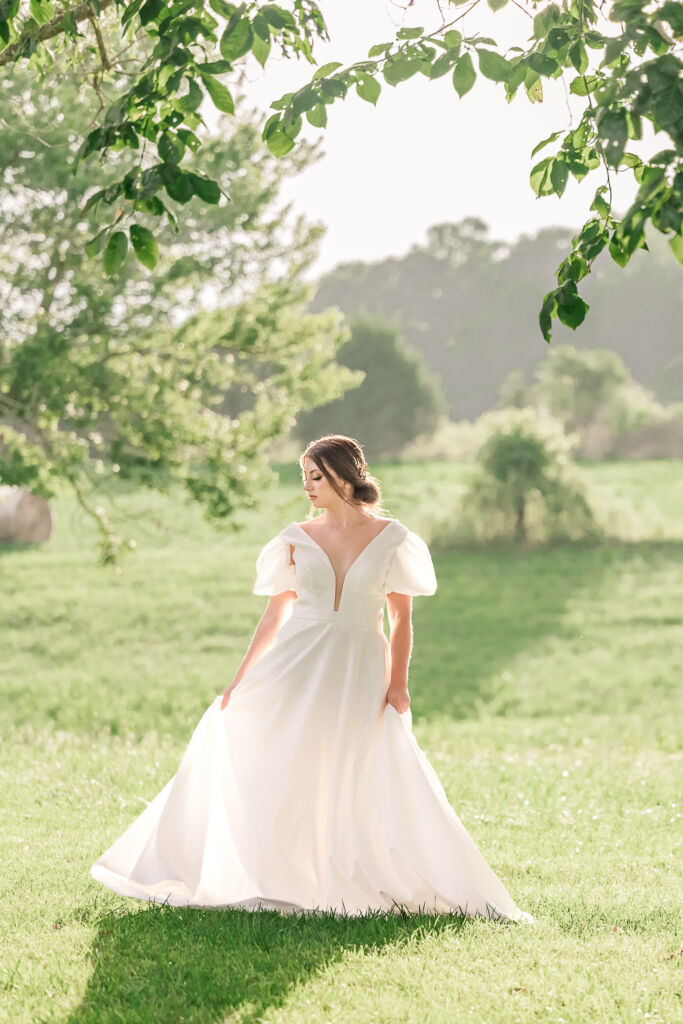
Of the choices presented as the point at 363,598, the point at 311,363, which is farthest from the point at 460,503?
the point at 363,598

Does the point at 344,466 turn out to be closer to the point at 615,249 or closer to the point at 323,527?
the point at 323,527

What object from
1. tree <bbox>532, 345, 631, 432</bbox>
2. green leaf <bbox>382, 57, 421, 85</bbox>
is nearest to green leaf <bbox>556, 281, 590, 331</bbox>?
green leaf <bbox>382, 57, 421, 85</bbox>

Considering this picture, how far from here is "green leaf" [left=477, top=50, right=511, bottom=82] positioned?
159 inches

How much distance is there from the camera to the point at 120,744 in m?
11.5

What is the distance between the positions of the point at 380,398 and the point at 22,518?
70.3 ft

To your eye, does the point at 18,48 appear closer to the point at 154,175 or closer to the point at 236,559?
the point at 154,175

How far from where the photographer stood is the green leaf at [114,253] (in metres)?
3.79

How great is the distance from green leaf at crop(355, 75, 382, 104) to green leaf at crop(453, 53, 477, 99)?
1.00 feet

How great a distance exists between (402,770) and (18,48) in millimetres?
3678

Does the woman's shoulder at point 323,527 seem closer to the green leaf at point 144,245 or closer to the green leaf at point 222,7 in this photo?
the green leaf at point 144,245

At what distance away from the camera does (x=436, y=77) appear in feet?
13.6

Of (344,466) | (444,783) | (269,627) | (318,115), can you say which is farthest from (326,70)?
(444,783)

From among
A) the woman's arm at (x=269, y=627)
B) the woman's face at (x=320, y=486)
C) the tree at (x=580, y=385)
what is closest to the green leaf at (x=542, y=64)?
the woman's face at (x=320, y=486)

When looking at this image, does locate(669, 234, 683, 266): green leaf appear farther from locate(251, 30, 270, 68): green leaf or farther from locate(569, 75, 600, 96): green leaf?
locate(251, 30, 270, 68): green leaf
